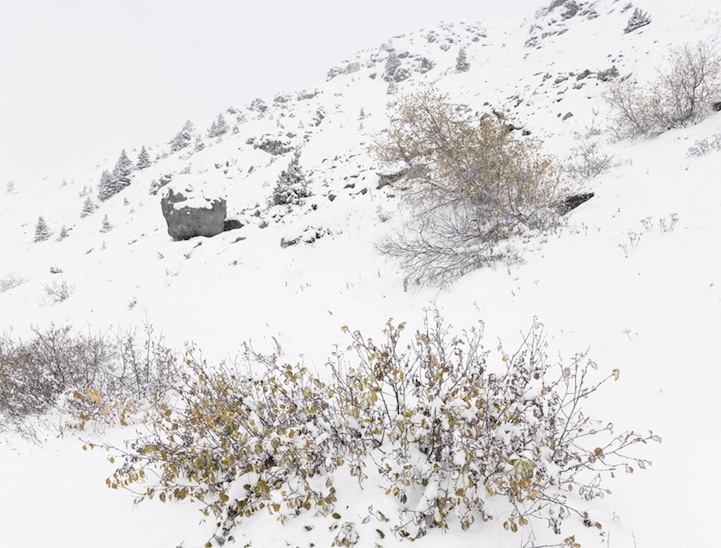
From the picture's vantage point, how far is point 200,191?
15492 mm

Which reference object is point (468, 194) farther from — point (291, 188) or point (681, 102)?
point (291, 188)

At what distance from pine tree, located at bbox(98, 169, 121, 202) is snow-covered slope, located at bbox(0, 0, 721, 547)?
9689 mm

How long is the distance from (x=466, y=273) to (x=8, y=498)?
22.6 feet

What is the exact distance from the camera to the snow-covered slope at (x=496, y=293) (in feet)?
8.50

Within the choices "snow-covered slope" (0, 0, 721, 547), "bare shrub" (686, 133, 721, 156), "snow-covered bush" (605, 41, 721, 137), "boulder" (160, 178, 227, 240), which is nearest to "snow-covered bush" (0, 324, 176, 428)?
"snow-covered slope" (0, 0, 721, 547)

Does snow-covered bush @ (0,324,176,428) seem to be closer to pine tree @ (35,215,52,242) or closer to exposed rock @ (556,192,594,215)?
exposed rock @ (556,192,594,215)

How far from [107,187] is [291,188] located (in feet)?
78.2

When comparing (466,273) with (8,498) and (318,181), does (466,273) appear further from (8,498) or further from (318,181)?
(318,181)

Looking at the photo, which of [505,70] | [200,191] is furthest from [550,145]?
[505,70]

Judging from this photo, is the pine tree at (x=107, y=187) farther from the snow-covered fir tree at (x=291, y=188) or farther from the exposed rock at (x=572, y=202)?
the exposed rock at (x=572, y=202)

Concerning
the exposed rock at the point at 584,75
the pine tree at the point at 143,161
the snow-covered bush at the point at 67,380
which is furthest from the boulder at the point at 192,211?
the pine tree at the point at 143,161

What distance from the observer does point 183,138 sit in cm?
4191

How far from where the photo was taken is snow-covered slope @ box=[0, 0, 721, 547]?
259 cm

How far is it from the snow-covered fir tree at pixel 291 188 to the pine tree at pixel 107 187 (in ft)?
72.0
